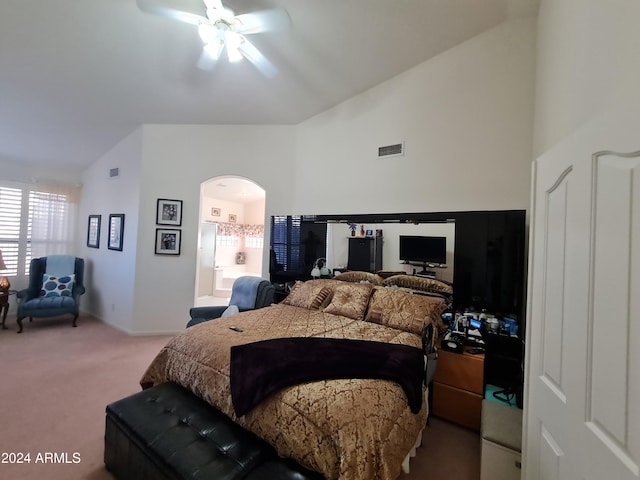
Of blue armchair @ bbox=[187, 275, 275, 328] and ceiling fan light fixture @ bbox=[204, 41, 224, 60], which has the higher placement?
ceiling fan light fixture @ bbox=[204, 41, 224, 60]

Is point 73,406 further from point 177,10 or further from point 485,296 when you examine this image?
point 485,296

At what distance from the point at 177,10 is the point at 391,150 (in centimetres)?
228

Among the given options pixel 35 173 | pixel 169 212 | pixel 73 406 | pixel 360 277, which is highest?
pixel 35 173

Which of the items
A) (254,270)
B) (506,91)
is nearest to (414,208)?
(506,91)

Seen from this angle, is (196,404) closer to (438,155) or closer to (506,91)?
(438,155)

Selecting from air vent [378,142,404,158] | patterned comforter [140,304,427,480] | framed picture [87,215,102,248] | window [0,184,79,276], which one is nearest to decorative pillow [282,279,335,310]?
patterned comforter [140,304,427,480]

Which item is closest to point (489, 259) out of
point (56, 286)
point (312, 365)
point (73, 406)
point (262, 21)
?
point (312, 365)

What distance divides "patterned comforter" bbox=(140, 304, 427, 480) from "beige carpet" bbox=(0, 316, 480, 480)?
0.53 metres

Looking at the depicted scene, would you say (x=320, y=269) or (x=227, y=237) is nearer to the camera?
(x=320, y=269)

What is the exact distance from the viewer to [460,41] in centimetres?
271

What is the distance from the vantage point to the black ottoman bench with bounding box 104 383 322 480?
133 centimetres

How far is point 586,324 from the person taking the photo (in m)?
0.89

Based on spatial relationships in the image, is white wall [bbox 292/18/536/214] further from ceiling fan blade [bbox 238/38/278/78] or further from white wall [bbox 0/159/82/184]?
white wall [bbox 0/159/82/184]

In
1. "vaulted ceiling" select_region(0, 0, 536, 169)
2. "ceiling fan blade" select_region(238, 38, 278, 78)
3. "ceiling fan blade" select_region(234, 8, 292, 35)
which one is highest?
"vaulted ceiling" select_region(0, 0, 536, 169)
